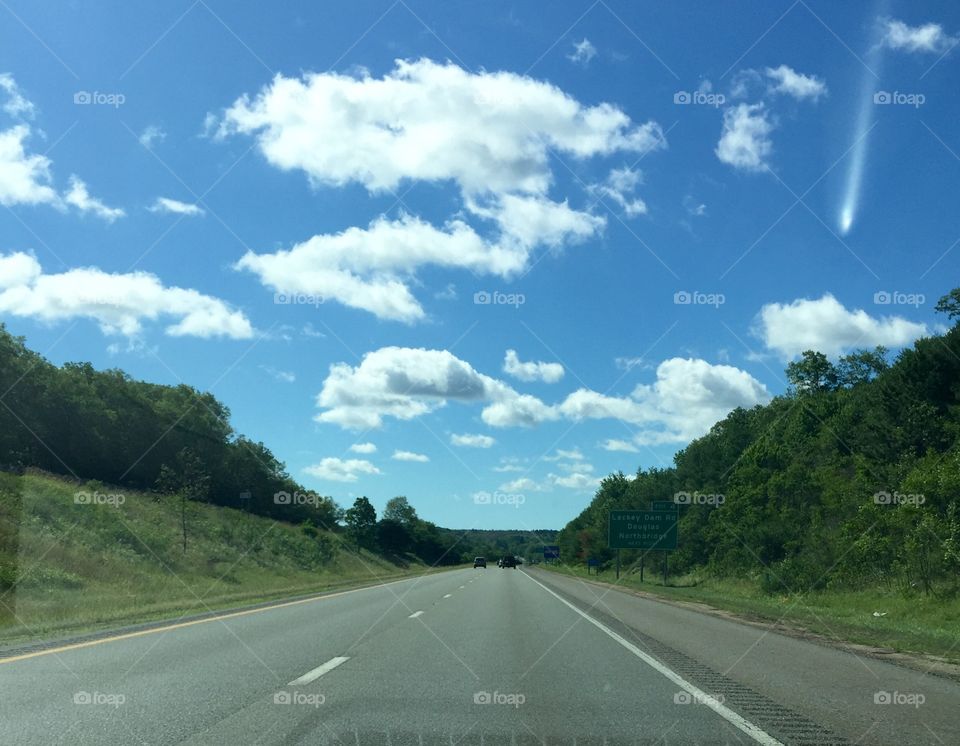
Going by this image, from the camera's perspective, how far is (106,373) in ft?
331

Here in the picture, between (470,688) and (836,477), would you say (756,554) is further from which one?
(470,688)

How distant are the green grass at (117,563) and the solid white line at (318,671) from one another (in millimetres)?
6144

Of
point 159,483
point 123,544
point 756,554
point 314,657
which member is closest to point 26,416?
point 159,483

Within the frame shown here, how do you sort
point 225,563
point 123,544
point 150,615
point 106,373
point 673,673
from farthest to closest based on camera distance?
point 106,373, point 225,563, point 123,544, point 150,615, point 673,673

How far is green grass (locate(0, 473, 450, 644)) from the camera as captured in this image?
22.9 meters

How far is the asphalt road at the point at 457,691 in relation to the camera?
8180mm

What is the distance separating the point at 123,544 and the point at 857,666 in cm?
3799

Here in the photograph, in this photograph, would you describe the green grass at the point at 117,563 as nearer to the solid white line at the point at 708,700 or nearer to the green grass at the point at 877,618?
the solid white line at the point at 708,700
